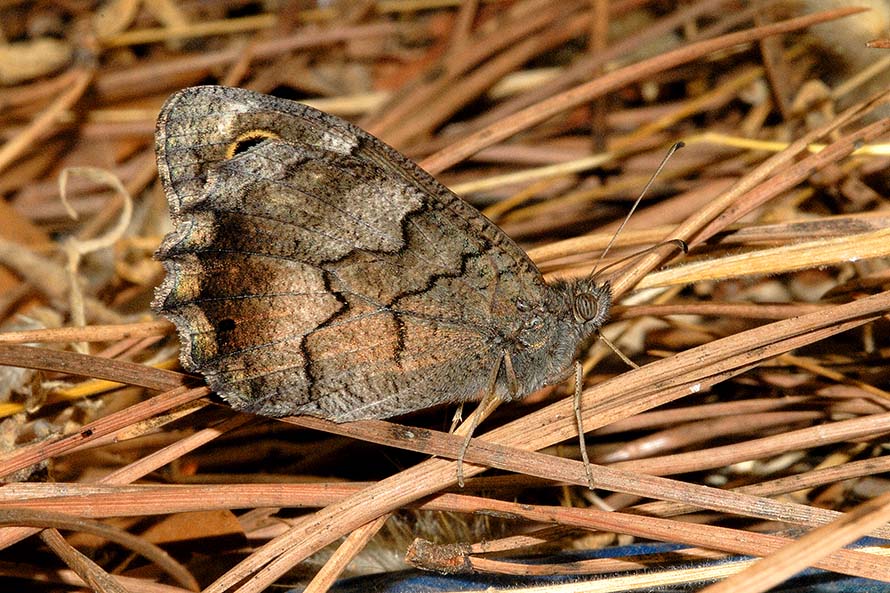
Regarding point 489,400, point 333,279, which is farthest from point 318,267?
point 489,400

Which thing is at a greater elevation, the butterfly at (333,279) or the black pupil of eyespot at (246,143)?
the black pupil of eyespot at (246,143)

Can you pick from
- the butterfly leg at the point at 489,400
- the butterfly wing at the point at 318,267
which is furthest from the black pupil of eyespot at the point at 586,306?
the butterfly leg at the point at 489,400

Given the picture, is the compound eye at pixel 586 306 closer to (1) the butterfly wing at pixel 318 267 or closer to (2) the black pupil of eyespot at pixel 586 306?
(2) the black pupil of eyespot at pixel 586 306

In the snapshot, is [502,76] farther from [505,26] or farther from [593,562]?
[593,562]

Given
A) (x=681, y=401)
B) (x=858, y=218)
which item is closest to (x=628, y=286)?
(x=681, y=401)

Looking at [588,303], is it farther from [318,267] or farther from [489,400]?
[318,267]

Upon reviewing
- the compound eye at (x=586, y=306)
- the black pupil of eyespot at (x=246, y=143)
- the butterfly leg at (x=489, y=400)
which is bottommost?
the butterfly leg at (x=489, y=400)

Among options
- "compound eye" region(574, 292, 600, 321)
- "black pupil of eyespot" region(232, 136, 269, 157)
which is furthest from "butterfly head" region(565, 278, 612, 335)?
"black pupil of eyespot" region(232, 136, 269, 157)
